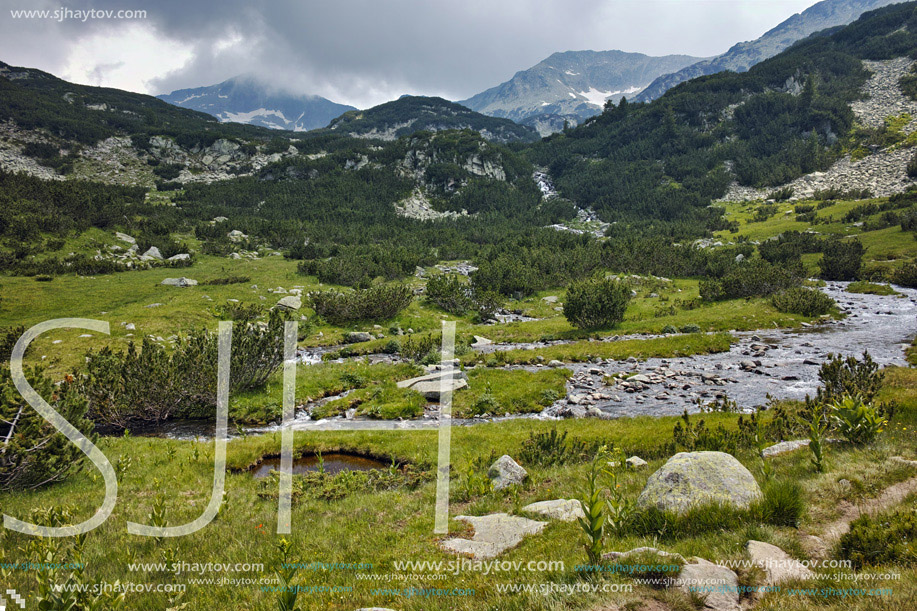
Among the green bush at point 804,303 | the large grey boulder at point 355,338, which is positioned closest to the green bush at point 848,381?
the green bush at point 804,303

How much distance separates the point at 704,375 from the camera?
18625 mm

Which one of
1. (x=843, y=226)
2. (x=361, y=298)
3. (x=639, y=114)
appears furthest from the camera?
(x=639, y=114)

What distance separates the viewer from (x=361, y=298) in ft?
98.8

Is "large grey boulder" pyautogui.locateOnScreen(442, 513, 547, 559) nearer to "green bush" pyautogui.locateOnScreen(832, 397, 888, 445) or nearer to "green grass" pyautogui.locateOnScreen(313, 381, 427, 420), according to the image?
"green bush" pyautogui.locateOnScreen(832, 397, 888, 445)

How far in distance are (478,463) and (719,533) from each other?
6.83 m

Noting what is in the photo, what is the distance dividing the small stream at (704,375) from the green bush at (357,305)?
512 centimetres

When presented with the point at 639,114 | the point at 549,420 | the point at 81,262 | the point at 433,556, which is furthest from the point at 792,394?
the point at 639,114

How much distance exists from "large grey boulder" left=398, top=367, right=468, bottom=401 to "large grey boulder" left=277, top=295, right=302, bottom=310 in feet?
49.8

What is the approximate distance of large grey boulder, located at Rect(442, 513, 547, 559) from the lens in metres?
6.15

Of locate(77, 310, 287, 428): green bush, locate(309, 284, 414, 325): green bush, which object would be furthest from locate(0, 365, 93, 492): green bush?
locate(309, 284, 414, 325): green bush

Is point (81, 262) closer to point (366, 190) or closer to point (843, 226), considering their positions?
point (366, 190)

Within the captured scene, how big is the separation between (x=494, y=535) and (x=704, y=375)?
1640 cm

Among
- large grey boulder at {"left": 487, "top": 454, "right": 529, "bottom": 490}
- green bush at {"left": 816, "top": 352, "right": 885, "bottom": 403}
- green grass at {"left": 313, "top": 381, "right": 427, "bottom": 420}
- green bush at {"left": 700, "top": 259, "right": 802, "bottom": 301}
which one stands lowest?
green grass at {"left": 313, "top": 381, "right": 427, "bottom": 420}

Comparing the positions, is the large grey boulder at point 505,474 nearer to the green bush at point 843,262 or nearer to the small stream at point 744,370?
the small stream at point 744,370
